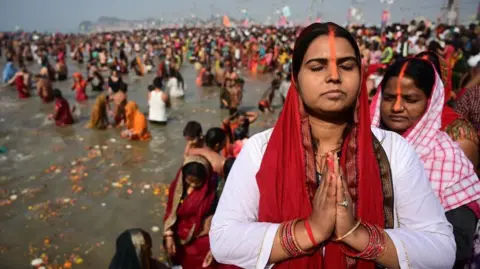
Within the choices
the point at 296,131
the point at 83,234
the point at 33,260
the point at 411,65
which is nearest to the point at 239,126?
the point at 83,234

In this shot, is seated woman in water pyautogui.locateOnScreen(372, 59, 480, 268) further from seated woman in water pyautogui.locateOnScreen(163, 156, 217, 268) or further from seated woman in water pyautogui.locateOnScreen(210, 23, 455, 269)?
seated woman in water pyautogui.locateOnScreen(163, 156, 217, 268)

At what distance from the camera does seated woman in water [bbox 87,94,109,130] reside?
8719 millimetres

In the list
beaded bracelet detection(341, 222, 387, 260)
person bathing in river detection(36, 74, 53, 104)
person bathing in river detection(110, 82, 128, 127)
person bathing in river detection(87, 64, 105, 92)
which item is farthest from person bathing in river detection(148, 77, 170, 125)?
beaded bracelet detection(341, 222, 387, 260)

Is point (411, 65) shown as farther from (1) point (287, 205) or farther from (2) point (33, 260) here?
(2) point (33, 260)

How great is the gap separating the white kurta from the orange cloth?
23.7 feet

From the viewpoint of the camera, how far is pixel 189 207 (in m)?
3.22

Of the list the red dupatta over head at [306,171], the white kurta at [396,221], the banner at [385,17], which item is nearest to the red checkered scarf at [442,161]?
the white kurta at [396,221]

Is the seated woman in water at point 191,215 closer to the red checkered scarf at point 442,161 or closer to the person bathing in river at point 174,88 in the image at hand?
the red checkered scarf at point 442,161

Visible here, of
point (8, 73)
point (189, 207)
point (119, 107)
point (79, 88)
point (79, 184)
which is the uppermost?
point (8, 73)

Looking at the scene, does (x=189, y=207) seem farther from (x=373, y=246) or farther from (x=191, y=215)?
(x=373, y=246)

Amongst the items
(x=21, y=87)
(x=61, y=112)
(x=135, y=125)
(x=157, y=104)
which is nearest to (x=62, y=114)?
(x=61, y=112)

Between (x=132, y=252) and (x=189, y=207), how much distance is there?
719 millimetres

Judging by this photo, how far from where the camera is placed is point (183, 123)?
378 inches

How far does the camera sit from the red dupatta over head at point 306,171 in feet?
4.10
